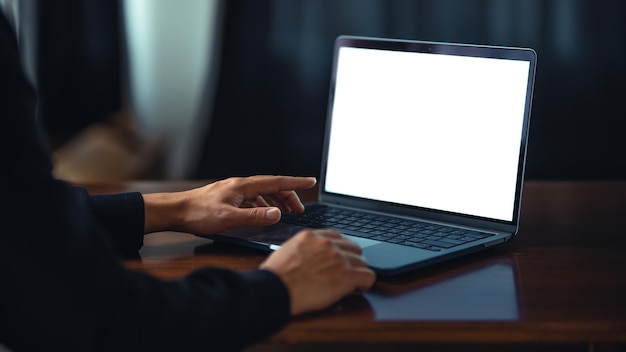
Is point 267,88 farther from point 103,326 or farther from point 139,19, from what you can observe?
point 103,326

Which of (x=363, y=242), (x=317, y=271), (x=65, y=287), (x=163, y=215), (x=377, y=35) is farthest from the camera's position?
(x=377, y=35)

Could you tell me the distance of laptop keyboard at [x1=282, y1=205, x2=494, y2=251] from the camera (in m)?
1.18

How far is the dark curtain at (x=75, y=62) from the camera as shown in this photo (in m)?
3.47

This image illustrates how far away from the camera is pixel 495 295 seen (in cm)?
101

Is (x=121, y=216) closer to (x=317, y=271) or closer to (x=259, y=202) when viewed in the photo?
(x=259, y=202)

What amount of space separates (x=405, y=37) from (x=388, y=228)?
7.55ft

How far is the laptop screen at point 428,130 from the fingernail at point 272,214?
21 cm

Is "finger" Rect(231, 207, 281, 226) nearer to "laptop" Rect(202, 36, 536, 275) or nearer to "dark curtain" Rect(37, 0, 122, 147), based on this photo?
"laptop" Rect(202, 36, 536, 275)

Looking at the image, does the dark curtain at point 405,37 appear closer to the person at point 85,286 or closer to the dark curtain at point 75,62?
the dark curtain at point 75,62

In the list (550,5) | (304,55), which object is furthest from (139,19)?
(550,5)

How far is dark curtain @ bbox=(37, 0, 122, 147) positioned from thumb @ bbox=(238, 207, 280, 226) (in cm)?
238

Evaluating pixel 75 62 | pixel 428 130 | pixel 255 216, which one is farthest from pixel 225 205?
pixel 75 62

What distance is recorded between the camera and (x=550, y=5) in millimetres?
3449

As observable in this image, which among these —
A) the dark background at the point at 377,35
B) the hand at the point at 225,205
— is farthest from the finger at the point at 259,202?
the dark background at the point at 377,35
